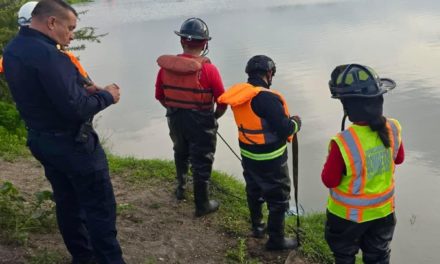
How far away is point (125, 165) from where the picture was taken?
7301mm

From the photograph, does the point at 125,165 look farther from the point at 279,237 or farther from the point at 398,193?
the point at 398,193

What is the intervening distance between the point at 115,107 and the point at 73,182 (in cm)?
944

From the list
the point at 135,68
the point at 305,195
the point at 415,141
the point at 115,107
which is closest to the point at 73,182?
the point at 305,195

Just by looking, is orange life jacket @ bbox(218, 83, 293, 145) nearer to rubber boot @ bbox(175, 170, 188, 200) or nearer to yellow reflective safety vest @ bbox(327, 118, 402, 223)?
yellow reflective safety vest @ bbox(327, 118, 402, 223)

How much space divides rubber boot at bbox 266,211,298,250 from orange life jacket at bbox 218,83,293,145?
0.83 meters

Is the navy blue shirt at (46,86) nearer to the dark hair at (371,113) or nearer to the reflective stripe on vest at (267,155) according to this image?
the reflective stripe on vest at (267,155)

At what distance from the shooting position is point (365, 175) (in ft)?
11.8

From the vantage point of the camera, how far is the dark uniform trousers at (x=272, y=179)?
183 inches

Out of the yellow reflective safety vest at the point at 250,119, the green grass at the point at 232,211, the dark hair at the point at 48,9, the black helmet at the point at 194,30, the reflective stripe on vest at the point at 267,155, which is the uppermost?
the dark hair at the point at 48,9

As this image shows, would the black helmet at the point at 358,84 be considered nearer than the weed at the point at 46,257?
Yes

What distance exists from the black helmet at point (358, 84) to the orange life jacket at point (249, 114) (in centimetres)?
92

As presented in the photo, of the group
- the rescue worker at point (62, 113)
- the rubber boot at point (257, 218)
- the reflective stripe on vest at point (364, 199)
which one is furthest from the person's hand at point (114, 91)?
the rubber boot at point (257, 218)

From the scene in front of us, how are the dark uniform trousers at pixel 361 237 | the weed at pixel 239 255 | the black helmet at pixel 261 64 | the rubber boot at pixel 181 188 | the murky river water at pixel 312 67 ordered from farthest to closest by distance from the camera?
the murky river water at pixel 312 67
the rubber boot at pixel 181 188
the weed at pixel 239 255
the black helmet at pixel 261 64
the dark uniform trousers at pixel 361 237

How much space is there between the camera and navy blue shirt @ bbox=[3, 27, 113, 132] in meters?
3.25
